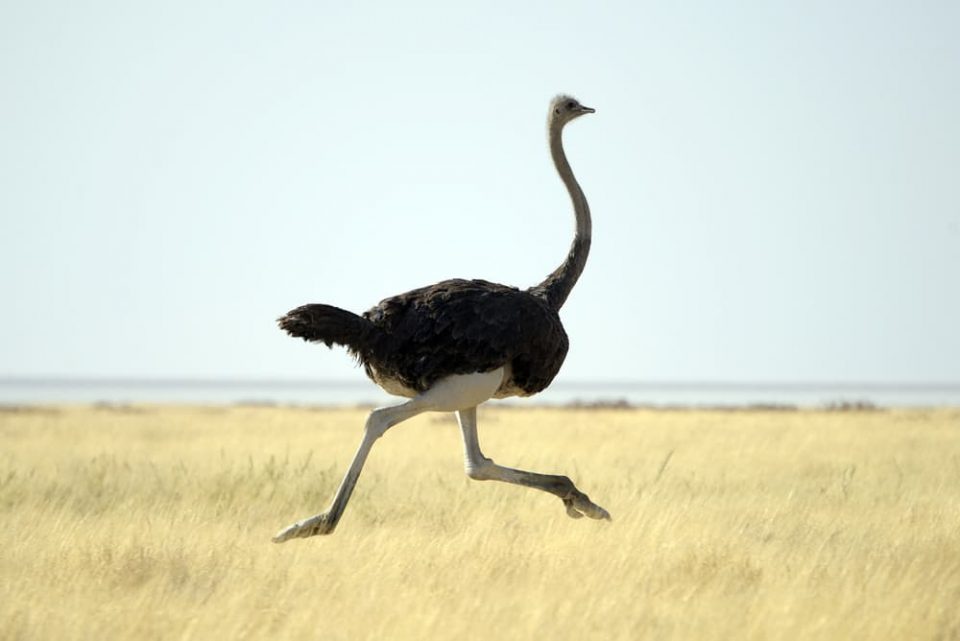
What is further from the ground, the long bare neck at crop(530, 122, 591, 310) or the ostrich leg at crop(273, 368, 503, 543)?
the long bare neck at crop(530, 122, 591, 310)

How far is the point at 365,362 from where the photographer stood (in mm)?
7445

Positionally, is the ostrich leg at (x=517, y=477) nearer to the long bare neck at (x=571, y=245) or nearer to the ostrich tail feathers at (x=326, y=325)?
the ostrich tail feathers at (x=326, y=325)

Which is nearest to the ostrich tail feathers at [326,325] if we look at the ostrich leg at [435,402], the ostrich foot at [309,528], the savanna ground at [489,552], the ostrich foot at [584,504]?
the ostrich leg at [435,402]

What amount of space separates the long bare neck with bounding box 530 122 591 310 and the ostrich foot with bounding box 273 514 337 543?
6.41 feet

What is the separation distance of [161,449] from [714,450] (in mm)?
6661

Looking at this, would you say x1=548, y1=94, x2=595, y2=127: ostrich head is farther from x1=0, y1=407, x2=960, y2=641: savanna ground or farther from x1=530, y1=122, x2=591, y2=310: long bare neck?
x1=0, y1=407, x2=960, y2=641: savanna ground

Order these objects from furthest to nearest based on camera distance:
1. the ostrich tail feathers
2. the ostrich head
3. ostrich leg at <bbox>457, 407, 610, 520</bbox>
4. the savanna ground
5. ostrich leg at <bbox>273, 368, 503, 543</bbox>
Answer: the ostrich head
ostrich leg at <bbox>457, 407, 610, 520</bbox>
the ostrich tail feathers
ostrich leg at <bbox>273, 368, 503, 543</bbox>
the savanna ground

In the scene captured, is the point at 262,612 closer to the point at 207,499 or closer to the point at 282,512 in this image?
the point at 282,512

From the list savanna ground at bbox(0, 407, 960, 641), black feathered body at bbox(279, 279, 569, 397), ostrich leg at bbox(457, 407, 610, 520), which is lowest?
savanna ground at bbox(0, 407, 960, 641)

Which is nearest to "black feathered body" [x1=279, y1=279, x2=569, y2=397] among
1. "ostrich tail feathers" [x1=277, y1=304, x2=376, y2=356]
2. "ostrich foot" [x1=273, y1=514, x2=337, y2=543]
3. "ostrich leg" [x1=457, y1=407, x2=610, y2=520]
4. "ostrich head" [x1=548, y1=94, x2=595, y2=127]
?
"ostrich tail feathers" [x1=277, y1=304, x2=376, y2=356]

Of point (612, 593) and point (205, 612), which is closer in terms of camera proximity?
point (205, 612)

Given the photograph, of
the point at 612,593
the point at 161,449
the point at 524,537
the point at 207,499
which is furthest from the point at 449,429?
the point at 612,593

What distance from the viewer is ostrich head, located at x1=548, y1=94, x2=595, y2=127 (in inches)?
342

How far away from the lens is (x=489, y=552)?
23.4 feet
